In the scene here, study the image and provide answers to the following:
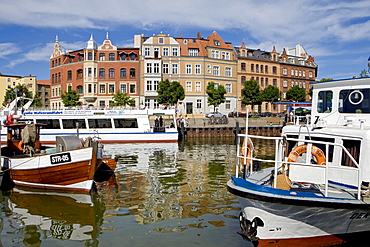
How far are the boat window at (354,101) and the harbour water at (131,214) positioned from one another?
485 cm

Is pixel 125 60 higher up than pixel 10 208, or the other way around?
pixel 125 60

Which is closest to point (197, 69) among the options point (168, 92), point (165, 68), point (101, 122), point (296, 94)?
point (165, 68)

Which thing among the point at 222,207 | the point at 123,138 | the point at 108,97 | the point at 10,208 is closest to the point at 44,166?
the point at 10,208

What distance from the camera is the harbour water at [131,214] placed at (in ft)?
30.3

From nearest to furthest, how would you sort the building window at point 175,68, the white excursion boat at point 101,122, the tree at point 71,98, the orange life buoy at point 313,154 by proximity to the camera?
the orange life buoy at point 313,154 → the white excursion boat at point 101,122 → the tree at point 71,98 → the building window at point 175,68

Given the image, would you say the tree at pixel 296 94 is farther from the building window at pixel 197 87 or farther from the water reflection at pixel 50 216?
the water reflection at pixel 50 216

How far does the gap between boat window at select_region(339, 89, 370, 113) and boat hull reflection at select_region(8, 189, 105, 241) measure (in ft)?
27.9

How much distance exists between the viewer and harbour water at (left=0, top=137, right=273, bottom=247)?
364 inches

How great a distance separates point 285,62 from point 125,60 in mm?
35441

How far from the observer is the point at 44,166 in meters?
13.9

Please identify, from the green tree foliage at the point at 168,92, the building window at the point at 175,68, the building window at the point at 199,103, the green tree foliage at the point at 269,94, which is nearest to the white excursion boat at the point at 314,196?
the green tree foliage at the point at 168,92

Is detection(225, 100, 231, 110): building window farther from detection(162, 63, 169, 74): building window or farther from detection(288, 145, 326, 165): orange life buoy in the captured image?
detection(288, 145, 326, 165): orange life buoy

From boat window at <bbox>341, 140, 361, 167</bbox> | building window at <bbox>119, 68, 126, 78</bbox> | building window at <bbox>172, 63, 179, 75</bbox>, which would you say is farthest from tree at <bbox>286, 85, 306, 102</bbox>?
boat window at <bbox>341, 140, 361, 167</bbox>

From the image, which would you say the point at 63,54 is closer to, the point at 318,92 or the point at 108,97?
the point at 108,97
